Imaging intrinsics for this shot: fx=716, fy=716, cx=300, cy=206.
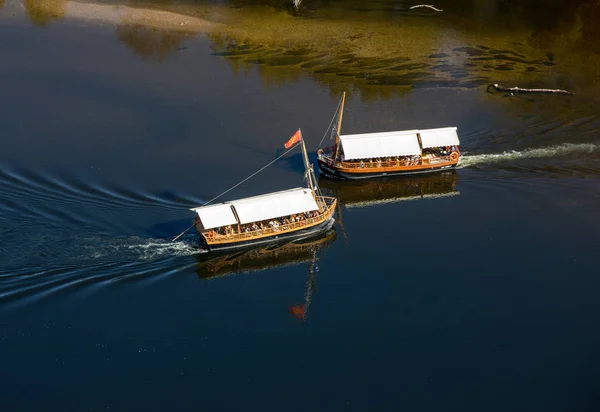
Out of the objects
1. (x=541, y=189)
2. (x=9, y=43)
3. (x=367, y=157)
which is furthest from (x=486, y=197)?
(x=9, y=43)

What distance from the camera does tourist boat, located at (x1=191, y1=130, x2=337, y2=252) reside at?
214 ft

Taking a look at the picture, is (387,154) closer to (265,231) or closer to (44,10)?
(265,231)

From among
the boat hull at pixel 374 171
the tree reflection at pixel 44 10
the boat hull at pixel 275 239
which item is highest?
the tree reflection at pixel 44 10

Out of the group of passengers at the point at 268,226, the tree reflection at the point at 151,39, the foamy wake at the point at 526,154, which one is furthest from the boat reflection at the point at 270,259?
the tree reflection at the point at 151,39

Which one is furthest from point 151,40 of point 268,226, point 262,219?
point 262,219

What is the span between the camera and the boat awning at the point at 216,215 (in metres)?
64.8

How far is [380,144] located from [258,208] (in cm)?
1848

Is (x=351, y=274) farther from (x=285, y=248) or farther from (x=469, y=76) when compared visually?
(x=469, y=76)

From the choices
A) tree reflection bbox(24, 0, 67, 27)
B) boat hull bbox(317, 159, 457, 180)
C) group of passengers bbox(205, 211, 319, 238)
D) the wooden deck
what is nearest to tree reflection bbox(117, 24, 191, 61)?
tree reflection bbox(24, 0, 67, 27)

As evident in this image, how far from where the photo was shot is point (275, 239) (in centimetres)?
6794

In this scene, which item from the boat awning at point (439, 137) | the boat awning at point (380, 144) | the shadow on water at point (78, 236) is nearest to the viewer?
the shadow on water at point (78, 236)

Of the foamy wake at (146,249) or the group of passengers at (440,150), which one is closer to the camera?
the foamy wake at (146,249)

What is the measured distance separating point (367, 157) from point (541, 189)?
60.8 ft

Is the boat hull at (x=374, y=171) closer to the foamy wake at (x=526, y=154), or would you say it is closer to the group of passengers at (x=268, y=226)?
the foamy wake at (x=526, y=154)
